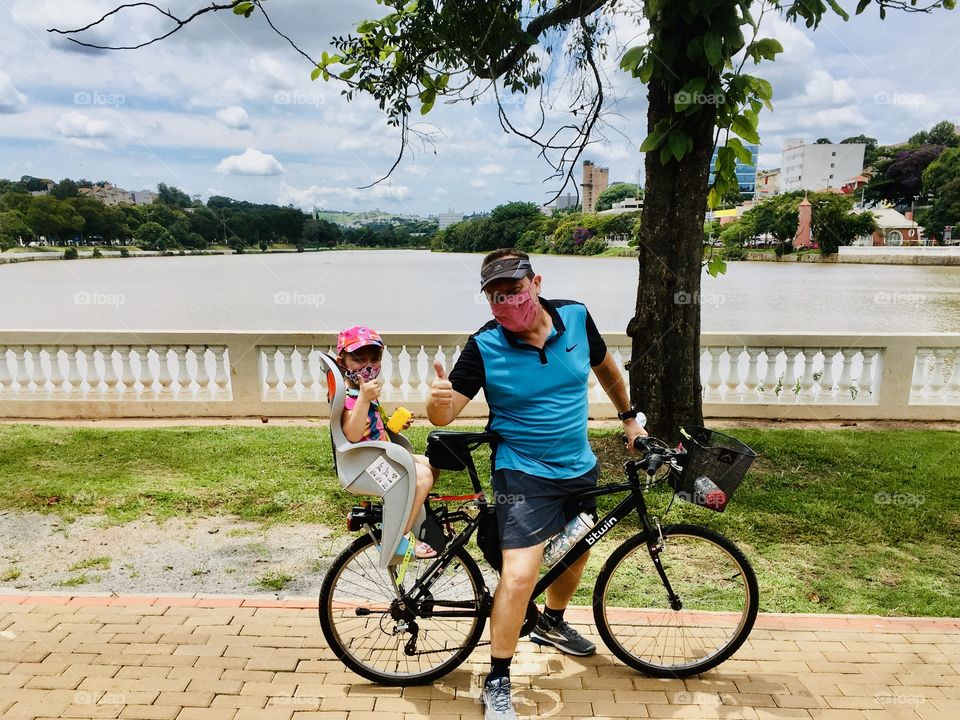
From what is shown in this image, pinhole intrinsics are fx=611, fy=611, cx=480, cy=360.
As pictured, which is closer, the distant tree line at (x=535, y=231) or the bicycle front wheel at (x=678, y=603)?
the bicycle front wheel at (x=678, y=603)

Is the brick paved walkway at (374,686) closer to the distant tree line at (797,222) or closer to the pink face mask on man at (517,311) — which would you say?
the pink face mask on man at (517,311)

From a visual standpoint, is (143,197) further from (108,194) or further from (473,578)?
(473,578)

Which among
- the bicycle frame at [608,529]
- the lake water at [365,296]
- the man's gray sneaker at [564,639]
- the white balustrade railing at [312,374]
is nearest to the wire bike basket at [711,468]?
the bicycle frame at [608,529]

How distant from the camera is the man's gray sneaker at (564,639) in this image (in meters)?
2.88

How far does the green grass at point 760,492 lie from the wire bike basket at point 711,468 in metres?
1.12

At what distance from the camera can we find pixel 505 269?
2416 millimetres

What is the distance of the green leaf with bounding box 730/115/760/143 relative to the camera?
4676 millimetres

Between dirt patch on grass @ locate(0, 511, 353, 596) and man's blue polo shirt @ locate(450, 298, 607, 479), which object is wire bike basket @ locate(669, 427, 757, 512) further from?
dirt patch on grass @ locate(0, 511, 353, 596)

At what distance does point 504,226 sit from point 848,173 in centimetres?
1705

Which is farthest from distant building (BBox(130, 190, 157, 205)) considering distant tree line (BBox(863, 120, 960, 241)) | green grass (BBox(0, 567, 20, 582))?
distant tree line (BBox(863, 120, 960, 241))

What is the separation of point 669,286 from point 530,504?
354 cm

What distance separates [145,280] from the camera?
9.03 m

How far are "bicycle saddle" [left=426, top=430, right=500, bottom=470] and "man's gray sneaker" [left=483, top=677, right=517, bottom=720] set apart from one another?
2.87ft

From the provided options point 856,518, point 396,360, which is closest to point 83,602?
point 396,360
